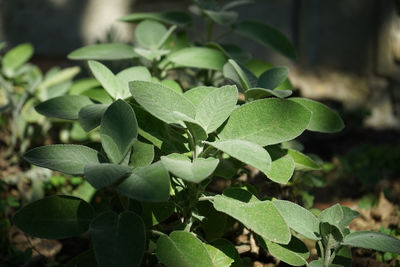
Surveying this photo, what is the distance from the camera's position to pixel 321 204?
6.81ft

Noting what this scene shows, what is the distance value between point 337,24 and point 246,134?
9.17 ft

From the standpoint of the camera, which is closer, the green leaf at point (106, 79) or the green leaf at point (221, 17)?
the green leaf at point (106, 79)

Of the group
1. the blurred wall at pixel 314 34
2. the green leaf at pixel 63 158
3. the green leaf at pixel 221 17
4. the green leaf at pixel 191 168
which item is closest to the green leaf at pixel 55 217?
the green leaf at pixel 63 158

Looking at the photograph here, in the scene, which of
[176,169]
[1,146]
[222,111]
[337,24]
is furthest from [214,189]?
[337,24]

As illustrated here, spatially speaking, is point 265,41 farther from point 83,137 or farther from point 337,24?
point 337,24

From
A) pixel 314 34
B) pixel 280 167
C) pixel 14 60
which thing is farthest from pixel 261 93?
pixel 314 34

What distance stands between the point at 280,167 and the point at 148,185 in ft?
1.30

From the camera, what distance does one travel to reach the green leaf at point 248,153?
1.05 meters

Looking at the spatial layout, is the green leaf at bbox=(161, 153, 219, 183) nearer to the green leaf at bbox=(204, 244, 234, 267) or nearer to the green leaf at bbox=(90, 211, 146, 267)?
the green leaf at bbox=(90, 211, 146, 267)

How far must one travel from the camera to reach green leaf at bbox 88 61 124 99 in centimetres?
142

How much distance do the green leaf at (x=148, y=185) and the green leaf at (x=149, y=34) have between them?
0.78 meters

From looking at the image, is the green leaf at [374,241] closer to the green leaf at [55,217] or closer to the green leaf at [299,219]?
the green leaf at [299,219]

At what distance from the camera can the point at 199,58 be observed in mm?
1674

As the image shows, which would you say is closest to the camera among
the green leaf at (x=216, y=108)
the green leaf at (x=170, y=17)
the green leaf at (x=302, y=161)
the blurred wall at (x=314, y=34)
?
the green leaf at (x=216, y=108)
